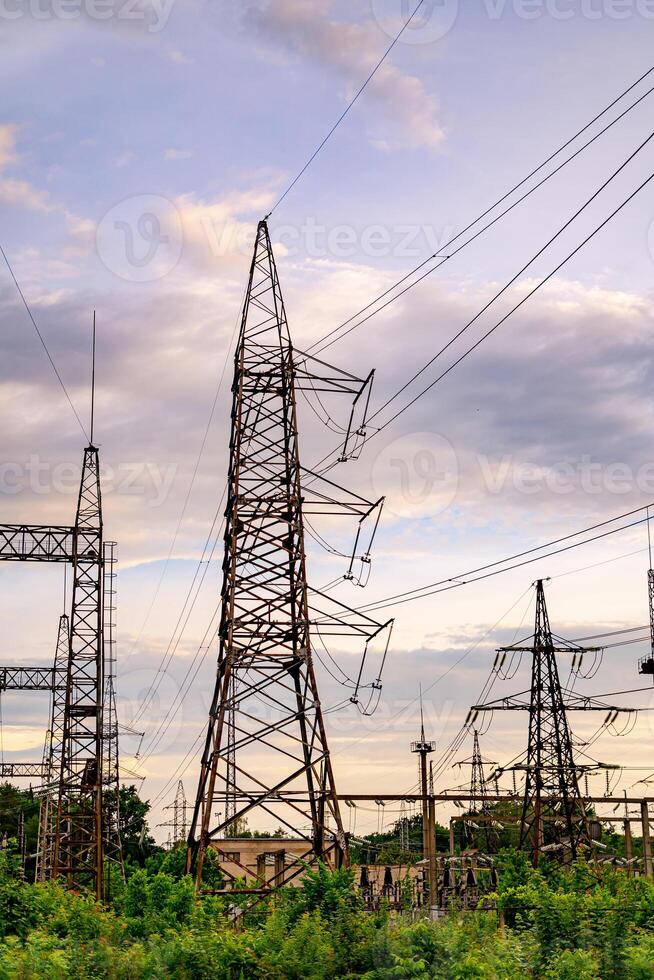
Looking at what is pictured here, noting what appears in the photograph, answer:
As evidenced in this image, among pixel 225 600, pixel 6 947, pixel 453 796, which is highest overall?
pixel 225 600

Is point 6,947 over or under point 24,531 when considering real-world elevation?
under

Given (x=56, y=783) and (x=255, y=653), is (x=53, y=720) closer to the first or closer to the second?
(x=56, y=783)

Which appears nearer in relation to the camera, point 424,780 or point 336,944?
point 336,944

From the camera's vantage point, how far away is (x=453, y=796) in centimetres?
6003

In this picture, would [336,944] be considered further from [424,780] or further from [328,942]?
[424,780]

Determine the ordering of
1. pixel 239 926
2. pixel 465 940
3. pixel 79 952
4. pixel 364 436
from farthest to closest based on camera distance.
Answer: pixel 364 436 → pixel 239 926 → pixel 79 952 → pixel 465 940

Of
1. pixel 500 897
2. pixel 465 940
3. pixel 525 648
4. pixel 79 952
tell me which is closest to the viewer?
pixel 465 940

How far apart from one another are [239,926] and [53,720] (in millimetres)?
21135

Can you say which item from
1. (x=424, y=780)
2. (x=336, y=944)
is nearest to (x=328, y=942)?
(x=336, y=944)

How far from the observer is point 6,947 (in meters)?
26.6

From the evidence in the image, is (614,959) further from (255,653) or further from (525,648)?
(525,648)

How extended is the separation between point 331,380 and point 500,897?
54.2 feet

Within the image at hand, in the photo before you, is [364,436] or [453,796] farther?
[453,796]

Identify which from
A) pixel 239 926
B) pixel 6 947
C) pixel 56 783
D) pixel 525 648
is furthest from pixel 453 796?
pixel 6 947
